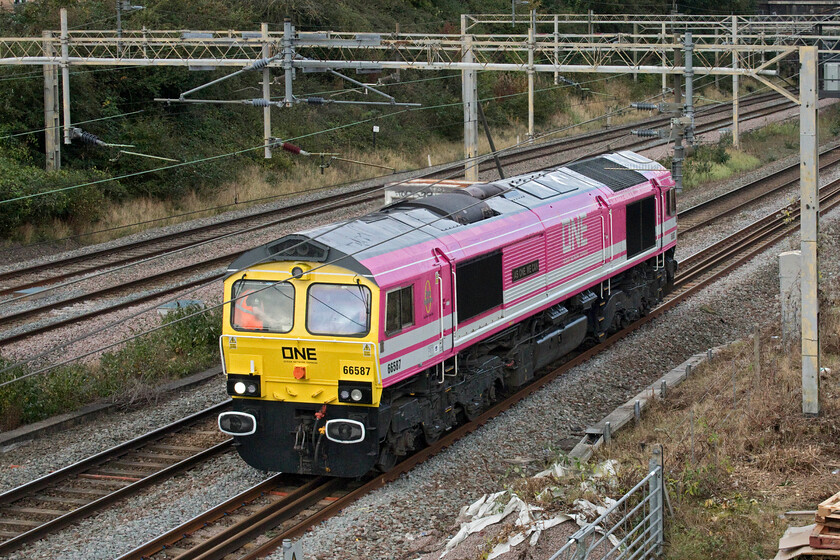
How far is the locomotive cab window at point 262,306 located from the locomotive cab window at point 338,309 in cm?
27

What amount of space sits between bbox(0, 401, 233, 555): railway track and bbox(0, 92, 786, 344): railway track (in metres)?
3.38

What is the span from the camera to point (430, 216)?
46.7 feet

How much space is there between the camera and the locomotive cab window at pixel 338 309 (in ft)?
38.5

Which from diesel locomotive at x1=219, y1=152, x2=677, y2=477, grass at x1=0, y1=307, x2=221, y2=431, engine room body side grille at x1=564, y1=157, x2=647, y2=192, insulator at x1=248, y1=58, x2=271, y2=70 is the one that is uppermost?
insulator at x1=248, y1=58, x2=271, y2=70

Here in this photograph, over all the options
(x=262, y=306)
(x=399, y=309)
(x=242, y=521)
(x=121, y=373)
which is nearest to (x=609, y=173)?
(x=399, y=309)

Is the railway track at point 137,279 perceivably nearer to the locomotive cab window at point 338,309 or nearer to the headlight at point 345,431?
the locomotive cab window at point 338,309

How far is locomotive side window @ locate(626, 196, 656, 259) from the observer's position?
1911 cm

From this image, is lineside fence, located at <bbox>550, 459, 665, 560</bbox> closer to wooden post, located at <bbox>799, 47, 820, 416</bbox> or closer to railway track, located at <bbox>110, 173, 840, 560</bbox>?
railway track, located at <bbox>110, 173, 840, 560</bbox>

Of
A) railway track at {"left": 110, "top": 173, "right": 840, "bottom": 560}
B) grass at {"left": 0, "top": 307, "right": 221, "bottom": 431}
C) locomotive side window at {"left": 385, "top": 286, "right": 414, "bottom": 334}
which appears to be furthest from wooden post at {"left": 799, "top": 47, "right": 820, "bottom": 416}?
grass at {"left": 0, "top": 307, "right": 221, "bottom": 431}

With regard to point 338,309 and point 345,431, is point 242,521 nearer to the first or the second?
point 345,431

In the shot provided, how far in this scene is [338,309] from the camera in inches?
466

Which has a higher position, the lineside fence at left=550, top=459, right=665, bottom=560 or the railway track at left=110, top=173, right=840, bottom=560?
the lineside fence at left=550, top=459, right=665, bottom=560

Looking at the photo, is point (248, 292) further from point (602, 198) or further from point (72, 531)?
point (602, 198)

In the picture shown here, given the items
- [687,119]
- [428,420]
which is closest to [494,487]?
[428,420]
